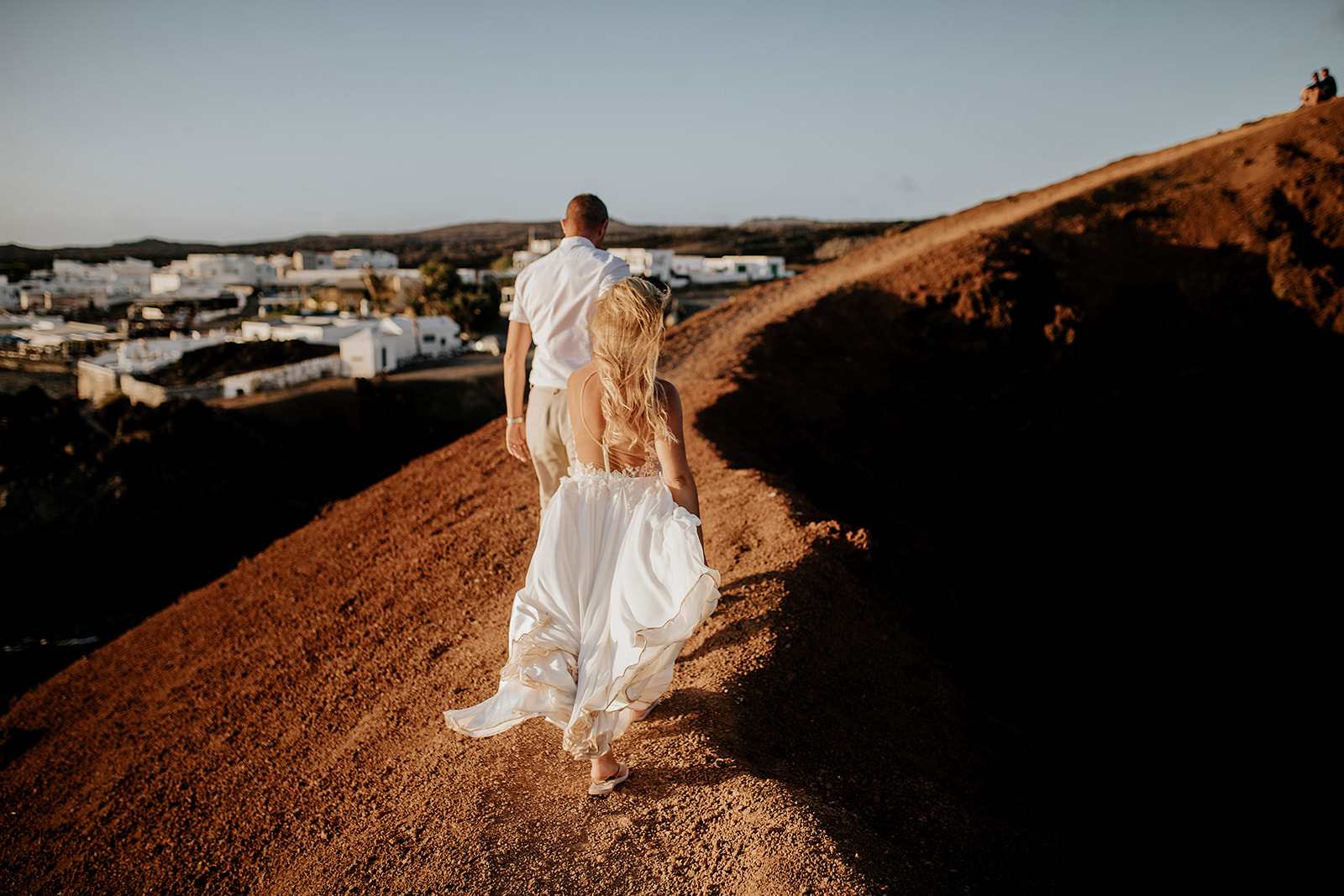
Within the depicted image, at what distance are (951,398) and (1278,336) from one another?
7624 mm

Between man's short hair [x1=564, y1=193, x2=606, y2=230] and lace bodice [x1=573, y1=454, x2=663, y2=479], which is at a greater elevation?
man's short hair [x1=564, y1=193, x2=606, y2=230]

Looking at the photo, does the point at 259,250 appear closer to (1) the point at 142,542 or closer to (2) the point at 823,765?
(1) the point at 142,542

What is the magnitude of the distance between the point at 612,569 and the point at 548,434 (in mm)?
1446

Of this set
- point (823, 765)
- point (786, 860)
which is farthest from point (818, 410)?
point (786, 860)

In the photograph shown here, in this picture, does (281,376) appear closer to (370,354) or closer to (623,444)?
(370,354)

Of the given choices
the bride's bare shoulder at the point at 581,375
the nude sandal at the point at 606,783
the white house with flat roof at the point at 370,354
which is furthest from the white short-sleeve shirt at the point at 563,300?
the white house with flat roof at the point at 370,354

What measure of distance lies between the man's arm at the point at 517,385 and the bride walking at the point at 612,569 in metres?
1.15

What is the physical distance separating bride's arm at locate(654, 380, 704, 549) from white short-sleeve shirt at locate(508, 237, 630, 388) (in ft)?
3.72

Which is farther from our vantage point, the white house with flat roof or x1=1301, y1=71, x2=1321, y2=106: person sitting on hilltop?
the white house with flat roof

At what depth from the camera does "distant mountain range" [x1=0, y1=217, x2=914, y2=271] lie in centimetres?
10350

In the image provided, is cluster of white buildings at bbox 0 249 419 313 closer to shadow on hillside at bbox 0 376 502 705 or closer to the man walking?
shadow on hillside at bbox 0 376 502 705

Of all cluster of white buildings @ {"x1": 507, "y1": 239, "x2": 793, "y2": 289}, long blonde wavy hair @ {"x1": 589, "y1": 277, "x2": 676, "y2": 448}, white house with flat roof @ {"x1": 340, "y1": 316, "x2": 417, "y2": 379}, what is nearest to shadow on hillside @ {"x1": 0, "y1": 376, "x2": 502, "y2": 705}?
white house with flat roof @ {"x1": 340, "y1": 316, "x2": 417, "y2": 379}

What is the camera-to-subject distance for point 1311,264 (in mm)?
15992

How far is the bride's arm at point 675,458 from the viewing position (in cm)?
328
